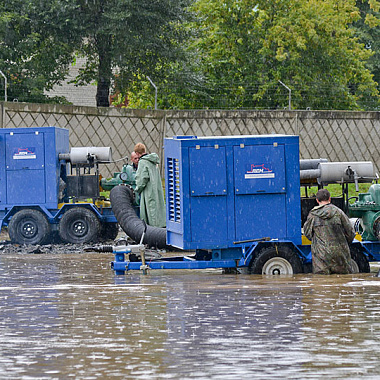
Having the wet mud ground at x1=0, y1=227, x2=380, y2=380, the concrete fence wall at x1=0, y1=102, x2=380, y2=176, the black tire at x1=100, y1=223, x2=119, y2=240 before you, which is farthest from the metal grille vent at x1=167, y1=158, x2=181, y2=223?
the concrete fence wall at x1=0, y1=102, x2=380, y2=176

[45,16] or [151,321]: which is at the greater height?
[45,16]

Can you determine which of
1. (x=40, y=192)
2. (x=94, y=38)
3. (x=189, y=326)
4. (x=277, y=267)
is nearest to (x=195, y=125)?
(x=94, y=38)

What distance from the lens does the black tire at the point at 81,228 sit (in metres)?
18.9

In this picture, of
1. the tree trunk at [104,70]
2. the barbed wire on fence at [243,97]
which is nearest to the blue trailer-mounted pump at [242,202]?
the barbed wire on fence at [243,97]

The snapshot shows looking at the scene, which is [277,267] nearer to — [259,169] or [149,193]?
[259,169]

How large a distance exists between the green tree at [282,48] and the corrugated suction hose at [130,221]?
16.2m

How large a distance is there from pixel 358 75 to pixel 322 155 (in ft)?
29.9

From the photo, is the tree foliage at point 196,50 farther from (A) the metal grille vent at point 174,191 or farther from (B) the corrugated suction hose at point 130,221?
(A) the metal grille vent at point 174,191

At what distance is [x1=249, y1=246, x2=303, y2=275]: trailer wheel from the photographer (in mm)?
12930

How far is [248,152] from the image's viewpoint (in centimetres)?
1300

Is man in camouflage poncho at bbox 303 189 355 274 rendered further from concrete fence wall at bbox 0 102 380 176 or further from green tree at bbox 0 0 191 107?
green tree at bbox 0 0 191 107

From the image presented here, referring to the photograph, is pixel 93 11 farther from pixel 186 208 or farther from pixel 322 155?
pixel 186 208

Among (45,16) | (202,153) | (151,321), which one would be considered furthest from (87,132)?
(151,321)

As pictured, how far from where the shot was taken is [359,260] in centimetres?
1336
